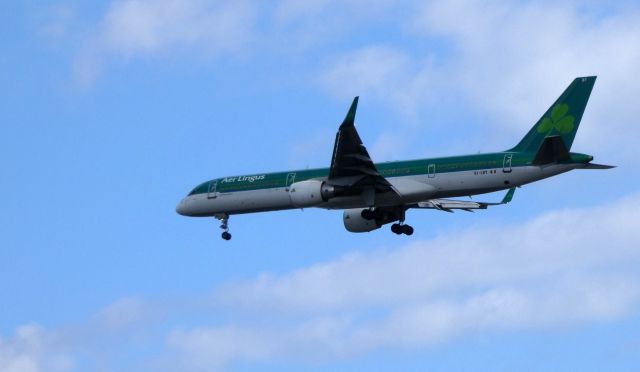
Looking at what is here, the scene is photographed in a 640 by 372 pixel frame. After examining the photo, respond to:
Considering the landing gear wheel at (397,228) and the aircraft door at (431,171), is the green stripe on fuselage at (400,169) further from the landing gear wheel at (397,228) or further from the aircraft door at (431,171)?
the landing gear wheel at (397,228)

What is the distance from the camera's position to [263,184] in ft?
218

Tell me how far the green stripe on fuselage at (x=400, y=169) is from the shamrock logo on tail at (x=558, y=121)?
5.14 feet

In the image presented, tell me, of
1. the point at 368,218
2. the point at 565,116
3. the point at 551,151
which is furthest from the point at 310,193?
the point at 565,116

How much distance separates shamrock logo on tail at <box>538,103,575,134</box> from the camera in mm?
59969

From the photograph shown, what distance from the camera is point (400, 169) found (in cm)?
6334

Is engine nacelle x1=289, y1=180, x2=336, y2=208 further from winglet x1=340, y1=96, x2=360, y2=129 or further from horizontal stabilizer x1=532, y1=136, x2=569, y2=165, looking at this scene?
horizontal stabilizer x1=532, y1=136, x2=569, y2=165

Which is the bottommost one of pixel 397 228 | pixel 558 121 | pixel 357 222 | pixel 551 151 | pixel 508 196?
pixel 551 151

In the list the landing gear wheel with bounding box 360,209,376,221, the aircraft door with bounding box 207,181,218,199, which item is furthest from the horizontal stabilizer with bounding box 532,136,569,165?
the aircraft door with bounding box 207,181,218,199

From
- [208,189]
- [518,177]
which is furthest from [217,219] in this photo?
[518,177]

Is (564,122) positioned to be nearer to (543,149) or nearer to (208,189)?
(543,149)

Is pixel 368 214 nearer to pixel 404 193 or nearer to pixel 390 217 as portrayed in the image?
pixel 390 217

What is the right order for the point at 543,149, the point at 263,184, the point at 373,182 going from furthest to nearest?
the point at 263,184 → the point at 373,182 → the point at 543,149

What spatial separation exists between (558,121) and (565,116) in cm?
36

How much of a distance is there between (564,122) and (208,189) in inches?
684
